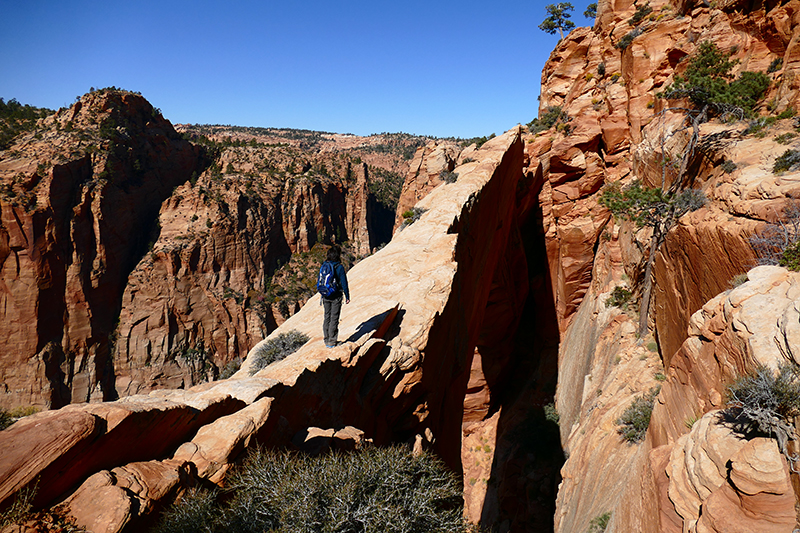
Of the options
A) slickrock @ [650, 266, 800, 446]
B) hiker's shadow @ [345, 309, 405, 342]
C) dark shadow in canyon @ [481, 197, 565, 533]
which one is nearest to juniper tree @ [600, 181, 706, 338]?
slickrock @ [650, 266, 800, 446]

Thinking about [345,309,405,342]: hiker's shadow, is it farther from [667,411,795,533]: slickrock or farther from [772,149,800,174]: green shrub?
[772,149,800,174]: green shrub

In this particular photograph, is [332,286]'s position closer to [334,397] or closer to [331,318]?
[331,318]

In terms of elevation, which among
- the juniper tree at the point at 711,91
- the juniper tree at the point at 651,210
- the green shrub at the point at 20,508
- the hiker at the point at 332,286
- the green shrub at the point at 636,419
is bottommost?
the green shrub at the point at 636,419

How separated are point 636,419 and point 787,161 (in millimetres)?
5995

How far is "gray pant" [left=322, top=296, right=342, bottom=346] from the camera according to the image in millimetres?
8023

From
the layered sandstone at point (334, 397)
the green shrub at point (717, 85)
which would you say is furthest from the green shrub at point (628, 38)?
the layered sandstone at point (334, 397)

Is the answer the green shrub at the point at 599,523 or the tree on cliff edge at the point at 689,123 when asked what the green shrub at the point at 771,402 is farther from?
the tree on cliff edge at the point at 689,123

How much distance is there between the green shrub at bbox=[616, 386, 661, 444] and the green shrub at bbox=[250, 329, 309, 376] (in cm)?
754

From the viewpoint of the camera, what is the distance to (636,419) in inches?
351

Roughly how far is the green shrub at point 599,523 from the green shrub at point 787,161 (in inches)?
293

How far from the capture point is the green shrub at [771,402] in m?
4.00

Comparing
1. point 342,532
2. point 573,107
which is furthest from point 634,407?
point 573,107

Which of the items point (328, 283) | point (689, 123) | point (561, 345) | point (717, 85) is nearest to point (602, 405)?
point (328, 283)

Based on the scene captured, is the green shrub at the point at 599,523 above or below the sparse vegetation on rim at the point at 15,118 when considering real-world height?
below
